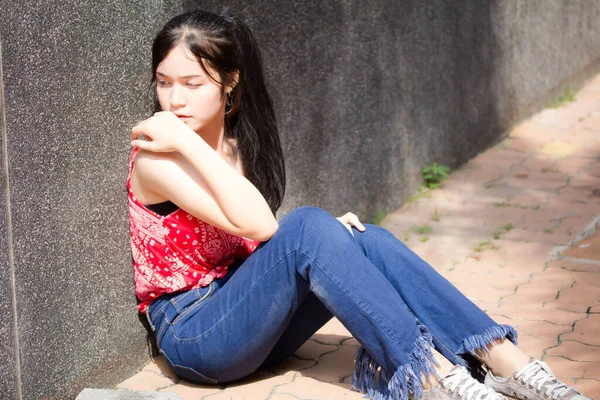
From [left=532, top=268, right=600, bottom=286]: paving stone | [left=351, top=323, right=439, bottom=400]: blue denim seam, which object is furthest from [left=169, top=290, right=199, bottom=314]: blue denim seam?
[left=532, top=268, right=600, bottom=286]: paving stone

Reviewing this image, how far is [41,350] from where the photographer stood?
267cm

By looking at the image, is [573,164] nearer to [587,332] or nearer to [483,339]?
[587,332]

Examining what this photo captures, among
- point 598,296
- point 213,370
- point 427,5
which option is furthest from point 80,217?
point 427,5

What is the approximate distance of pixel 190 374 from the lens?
2957 millimetres

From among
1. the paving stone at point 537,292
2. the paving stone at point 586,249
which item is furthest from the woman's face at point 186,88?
the paving stone at point 586,249

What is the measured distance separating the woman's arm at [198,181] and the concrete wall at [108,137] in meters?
0.25

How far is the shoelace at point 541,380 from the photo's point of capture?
8.94 ft

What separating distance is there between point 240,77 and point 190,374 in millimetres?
1019

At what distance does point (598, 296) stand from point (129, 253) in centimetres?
205

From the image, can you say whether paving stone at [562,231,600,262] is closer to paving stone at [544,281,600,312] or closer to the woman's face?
paving stone at [544,281,600,312]

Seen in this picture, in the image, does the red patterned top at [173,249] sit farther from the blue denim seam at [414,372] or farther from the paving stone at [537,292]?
the paving stone at [537,292]

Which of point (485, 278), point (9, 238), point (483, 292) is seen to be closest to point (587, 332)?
point (483, 292)

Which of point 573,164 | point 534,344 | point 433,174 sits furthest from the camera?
point 573,164

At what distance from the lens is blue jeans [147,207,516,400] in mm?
2643
